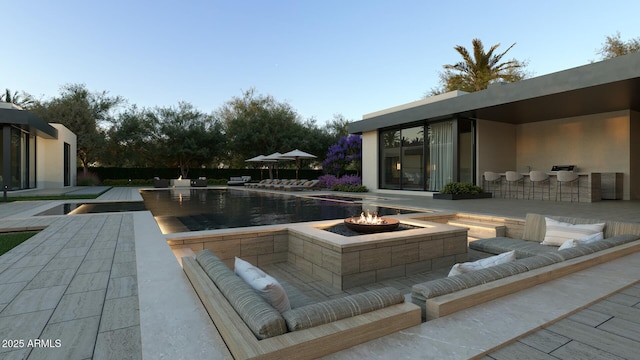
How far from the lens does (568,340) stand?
1709 millimetres

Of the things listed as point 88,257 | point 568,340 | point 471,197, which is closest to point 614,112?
point 471,197

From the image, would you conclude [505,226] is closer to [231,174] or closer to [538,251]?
[538,251]

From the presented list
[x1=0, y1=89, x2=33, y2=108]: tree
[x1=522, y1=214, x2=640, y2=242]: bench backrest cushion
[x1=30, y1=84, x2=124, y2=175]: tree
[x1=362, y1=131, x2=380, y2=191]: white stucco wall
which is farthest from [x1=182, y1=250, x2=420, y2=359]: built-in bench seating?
[x1=0, y1=89, x2=33, y2=108]: tree

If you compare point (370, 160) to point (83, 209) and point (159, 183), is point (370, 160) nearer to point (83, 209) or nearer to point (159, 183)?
point (83, 209)

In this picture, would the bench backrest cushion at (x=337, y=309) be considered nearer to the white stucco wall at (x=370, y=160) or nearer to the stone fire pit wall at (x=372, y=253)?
the stone fire pit wall at (x=372, y=253)

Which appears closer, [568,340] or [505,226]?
[568,340]

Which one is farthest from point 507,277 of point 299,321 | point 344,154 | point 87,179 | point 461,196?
point 87,179

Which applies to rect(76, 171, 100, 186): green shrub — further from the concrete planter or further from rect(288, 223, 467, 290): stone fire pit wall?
rect(288, 223, 467, 290): stone fire pit wall

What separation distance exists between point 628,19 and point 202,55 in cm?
2397

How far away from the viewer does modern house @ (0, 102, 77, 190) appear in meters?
12.7

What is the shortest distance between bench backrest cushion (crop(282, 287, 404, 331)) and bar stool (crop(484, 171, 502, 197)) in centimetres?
1118

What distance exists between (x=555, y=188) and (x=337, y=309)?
11141 mm

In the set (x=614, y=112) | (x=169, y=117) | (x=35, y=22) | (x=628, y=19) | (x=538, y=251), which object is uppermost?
(x=628, y=19)

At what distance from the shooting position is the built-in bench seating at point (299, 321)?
1423 mm
